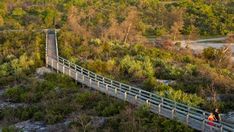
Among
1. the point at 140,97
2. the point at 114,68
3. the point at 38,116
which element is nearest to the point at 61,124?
the point at 38,116

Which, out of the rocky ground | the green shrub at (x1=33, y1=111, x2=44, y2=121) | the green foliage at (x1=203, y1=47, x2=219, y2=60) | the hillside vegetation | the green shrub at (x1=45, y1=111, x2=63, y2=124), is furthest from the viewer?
the green foliage at (x1=203, y1=47, x2=219, y2=60)

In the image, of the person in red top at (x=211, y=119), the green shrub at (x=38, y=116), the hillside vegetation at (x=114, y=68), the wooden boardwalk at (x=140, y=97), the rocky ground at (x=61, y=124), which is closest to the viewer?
the person in red top at (x=211, y=119)

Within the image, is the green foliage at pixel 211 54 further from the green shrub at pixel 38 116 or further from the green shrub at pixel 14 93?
the green shrub at pixel 38 116

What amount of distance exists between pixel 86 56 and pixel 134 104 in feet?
58.7

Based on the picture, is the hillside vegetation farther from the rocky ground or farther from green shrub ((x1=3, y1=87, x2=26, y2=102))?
the rocky ground

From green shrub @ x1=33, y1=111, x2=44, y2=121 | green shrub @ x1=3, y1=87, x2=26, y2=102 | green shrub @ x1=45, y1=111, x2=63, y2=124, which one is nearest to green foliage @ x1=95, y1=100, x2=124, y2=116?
green shrub @ x1=45, y1=111, x2=63, y2=124

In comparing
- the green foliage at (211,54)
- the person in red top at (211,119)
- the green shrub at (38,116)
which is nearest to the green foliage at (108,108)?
the green shrub at (38,116)

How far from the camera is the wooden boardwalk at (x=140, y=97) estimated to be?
20391 mm

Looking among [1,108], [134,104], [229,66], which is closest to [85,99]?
[134,104]

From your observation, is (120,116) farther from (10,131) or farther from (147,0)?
(147,0)

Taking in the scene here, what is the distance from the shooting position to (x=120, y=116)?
2247cm

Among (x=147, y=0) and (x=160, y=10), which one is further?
(x=147, y=0)

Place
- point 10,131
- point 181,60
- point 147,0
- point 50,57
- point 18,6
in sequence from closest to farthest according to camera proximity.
A: point 10,131 < point 50,57 < point 181,60 < point 18,6 < point 147,0

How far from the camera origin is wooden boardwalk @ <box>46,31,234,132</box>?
20.4m
